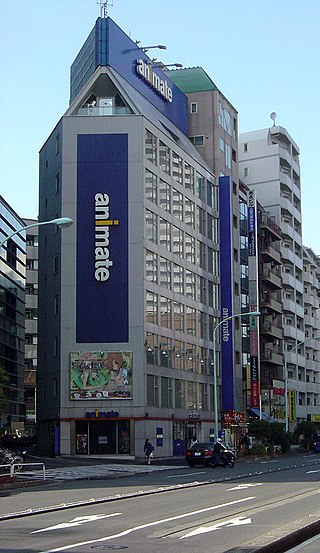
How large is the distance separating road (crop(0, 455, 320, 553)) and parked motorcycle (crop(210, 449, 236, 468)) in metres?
13.6

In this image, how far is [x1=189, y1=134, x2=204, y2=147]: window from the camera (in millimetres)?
85000

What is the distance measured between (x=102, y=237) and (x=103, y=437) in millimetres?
14376

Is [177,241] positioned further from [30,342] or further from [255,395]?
[30,342]

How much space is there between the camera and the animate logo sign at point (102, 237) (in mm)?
64750

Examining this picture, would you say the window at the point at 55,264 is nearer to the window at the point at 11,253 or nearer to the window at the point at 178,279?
the window at the point at 178,279

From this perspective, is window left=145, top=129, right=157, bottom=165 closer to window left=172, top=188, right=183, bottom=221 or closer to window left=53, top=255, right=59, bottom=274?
window left=172, top=188, right=183, bottom=221

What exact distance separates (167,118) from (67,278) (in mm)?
21212

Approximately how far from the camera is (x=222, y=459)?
159 feet

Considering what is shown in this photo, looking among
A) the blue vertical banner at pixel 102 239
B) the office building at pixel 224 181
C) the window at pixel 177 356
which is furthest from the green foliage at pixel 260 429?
the blue vertical banner at pixel 102 239

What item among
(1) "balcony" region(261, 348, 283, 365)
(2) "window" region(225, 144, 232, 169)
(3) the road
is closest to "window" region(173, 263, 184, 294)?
(2) "window" region(225, 144, 232, 169)

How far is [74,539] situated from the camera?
15.7m

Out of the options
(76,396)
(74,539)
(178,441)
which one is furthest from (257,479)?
(178,441)

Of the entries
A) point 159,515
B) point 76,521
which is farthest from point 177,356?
point 76,521

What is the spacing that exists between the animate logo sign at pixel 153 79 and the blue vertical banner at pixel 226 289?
9.53 meters
